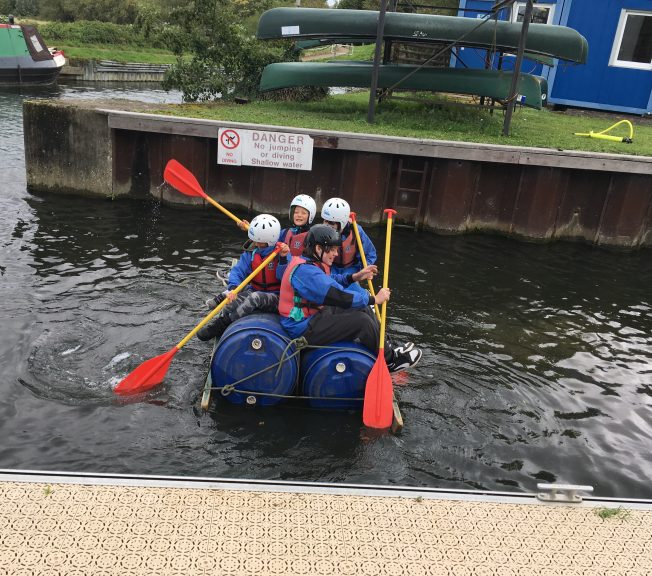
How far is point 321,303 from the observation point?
6.14 m

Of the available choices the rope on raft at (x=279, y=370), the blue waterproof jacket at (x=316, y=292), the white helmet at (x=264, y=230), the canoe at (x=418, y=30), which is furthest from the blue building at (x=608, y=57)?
the rope on raft at (x=279, y=370)

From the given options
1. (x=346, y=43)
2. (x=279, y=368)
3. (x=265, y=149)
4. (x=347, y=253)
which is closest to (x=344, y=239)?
(x=347, y=253)

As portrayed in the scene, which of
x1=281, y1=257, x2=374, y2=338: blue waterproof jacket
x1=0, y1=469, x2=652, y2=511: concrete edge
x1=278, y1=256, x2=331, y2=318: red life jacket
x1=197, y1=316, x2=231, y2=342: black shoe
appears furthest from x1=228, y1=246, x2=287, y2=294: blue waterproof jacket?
x1=0, y1=469, x2=652, y2=511: concrete edge

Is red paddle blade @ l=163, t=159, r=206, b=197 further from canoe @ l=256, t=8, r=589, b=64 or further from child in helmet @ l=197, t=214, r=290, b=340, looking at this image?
canoe @ l=256, t=8, r=589, b=64

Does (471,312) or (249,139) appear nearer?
(471,312)

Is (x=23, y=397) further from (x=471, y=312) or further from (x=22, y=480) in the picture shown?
(x=471, y=312)

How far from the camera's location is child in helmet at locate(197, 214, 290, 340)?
6.91 meters

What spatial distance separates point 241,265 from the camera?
24.1ft

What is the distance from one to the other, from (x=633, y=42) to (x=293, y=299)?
17.0 m

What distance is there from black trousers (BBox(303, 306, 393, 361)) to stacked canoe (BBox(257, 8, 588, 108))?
382 inches

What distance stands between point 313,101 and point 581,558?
15970mm

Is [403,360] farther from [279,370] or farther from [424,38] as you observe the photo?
[424,38]

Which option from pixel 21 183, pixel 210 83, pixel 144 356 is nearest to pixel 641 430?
pixel 144 356

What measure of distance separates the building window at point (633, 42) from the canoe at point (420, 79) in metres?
5.23
